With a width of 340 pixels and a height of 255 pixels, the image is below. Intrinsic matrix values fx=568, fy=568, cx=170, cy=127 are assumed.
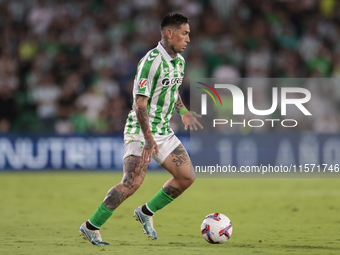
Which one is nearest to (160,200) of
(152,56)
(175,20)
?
(152,56)

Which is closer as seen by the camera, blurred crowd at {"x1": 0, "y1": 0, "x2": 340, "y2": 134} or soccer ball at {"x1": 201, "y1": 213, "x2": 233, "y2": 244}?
soccer ball at {"x1": 201, "y1": 213, "x2": 233, "y2": 244}

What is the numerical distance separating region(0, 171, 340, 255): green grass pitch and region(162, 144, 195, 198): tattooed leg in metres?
0.60

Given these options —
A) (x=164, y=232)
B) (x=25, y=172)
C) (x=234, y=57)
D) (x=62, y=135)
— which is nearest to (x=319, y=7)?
(x=234, y=57)

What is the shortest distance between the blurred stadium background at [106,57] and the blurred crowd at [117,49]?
3cm

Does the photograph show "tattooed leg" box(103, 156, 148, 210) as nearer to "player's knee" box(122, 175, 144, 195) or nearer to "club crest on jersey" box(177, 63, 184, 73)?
"player's knee" box(122, 175, 144, 195)

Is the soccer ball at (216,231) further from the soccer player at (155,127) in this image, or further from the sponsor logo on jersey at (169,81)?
the sponsor logo on jersey at (169,81)

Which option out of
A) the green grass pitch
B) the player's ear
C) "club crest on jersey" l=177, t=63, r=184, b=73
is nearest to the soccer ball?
the green grass pitch

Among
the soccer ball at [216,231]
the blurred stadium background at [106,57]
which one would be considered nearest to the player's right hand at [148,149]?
the soccer ball at [216,231]

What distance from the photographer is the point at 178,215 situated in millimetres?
8297

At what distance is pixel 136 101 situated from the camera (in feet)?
18.8

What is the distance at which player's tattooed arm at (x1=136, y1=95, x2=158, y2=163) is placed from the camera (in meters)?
5.65

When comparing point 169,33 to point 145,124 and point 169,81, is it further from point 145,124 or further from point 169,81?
point 145,124

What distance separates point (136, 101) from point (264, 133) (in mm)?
8428

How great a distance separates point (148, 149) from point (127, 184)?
45 centimetres
